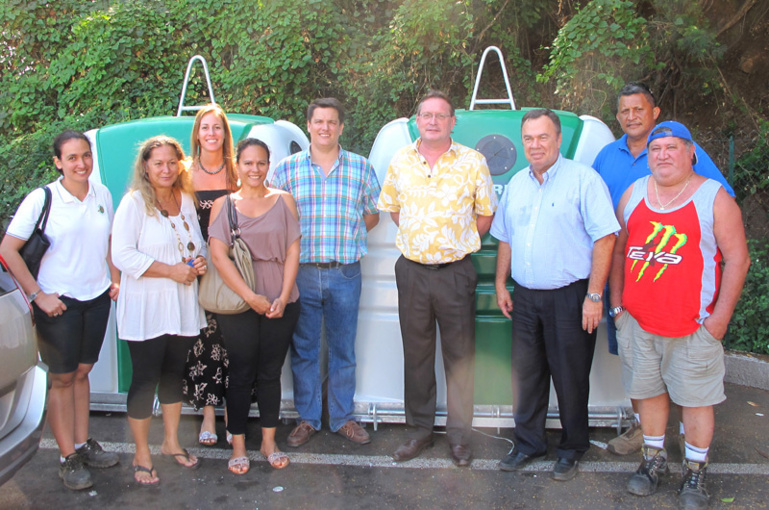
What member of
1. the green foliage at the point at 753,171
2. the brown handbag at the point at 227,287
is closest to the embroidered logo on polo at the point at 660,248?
the brown handbag at the point at 227,287

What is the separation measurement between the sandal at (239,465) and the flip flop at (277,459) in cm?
11

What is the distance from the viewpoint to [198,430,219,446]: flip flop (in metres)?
3.47

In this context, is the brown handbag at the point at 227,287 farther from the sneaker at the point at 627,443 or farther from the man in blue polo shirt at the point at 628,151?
the sneaker at the point at 627,443

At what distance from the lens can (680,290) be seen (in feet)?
8.94

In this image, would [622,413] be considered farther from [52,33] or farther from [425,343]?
[52,33]

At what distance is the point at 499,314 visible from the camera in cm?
351

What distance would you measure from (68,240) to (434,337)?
5.94ft

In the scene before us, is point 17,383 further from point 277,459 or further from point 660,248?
point 660,248

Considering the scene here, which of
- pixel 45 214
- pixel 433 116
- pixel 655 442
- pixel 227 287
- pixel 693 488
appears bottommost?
pixel 693 488

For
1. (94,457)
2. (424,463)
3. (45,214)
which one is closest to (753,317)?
(424,463)

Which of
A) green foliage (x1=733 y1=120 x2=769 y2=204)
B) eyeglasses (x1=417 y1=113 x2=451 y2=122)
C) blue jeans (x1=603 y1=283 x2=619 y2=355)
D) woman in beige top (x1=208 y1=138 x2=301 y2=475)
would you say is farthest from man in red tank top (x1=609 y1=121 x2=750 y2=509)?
green foliage (x1=733 y1=120 x2=769 y2=204)

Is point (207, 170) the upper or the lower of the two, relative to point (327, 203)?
upper

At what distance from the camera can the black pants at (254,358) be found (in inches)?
119

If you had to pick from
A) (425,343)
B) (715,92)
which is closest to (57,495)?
(425,343)
